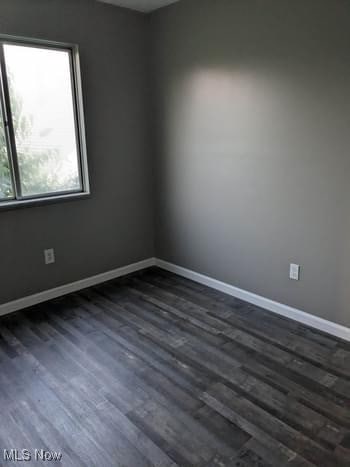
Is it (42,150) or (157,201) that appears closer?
(42,150)

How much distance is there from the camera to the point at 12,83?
2.79 meters

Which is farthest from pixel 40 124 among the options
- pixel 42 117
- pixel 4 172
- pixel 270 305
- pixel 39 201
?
pixel 270 305

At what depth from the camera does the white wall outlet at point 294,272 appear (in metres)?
2.73

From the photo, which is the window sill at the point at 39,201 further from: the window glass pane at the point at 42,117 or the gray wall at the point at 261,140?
the gray wall at the point at 261,140

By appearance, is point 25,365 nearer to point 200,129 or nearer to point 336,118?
point 200,129

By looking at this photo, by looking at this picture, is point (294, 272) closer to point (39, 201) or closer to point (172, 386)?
point (172, 386)

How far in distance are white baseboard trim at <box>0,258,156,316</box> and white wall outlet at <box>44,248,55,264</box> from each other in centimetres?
26

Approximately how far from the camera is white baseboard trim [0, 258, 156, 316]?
9.89 feet

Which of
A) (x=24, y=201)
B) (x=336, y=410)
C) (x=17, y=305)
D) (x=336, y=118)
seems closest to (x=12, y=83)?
(x=24, y=201)

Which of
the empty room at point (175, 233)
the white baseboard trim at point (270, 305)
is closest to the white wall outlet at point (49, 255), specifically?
the empty room at point (175, 233)

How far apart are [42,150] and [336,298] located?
2526 mm

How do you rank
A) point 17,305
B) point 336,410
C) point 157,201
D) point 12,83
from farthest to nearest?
1. point 157,201
2. point 17,305
3. point 12,83
4. point 336,410

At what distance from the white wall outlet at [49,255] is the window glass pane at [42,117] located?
1.64 feet

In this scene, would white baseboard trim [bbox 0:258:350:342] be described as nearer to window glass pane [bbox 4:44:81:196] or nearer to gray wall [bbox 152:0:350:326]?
gray wall [bbox 152:0:350:326]
